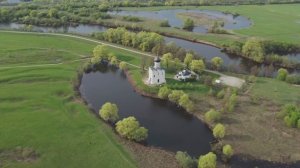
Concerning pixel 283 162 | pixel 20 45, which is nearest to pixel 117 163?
pixel 283 162

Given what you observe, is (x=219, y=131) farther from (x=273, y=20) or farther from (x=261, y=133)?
(x=273, y=20)

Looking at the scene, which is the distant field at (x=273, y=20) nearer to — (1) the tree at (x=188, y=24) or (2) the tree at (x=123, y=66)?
(1) the tree at (x=188, y=24)

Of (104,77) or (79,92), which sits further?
(104,77)

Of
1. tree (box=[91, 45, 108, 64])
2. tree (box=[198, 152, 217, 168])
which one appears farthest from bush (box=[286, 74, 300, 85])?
tree (box=[91, 45, 108, 64])

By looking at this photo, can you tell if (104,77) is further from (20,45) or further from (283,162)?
(283,162)

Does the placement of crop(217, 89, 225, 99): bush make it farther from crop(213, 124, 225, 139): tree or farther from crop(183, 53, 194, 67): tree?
crop(183, 53, 194, 67): tree

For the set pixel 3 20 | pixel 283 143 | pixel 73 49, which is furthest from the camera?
pixel 3 20
